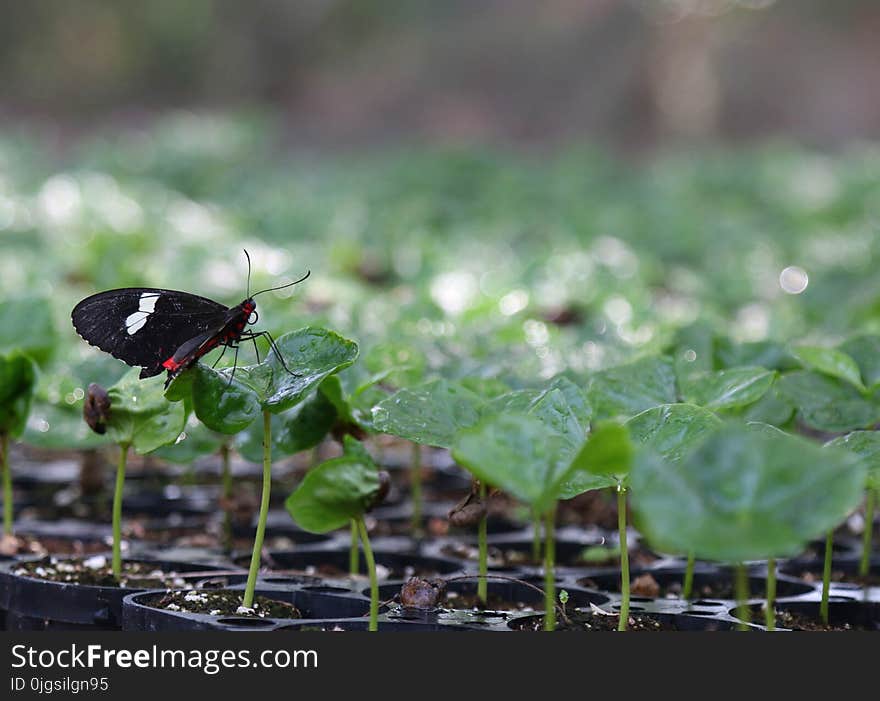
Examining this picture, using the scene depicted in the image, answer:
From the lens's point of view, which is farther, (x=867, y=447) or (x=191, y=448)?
(x=191, y=448)

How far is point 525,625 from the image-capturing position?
117 centimetres

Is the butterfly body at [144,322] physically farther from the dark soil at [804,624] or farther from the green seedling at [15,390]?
the dark soil at [804,624]

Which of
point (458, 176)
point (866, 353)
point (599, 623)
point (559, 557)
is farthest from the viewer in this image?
point (458, 176)

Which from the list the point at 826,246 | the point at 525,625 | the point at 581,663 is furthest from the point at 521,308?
the point at 826,246

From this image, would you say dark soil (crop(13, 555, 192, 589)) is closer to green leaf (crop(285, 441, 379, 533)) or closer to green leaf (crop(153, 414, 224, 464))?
green leaf (crop(153, 414, 224, 464))

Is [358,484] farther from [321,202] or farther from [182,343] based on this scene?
[321,202]

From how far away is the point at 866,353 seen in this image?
1.43 m

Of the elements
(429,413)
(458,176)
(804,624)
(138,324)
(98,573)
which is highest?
(458,176)

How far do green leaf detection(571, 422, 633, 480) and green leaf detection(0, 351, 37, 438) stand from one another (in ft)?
2.70

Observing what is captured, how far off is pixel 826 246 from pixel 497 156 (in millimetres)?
4280

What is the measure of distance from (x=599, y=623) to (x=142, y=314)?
606mm

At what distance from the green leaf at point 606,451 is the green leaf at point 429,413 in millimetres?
242

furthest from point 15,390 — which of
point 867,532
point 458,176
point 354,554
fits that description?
point 458,176

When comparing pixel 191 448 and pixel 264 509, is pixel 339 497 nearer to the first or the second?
pixel 264 509
